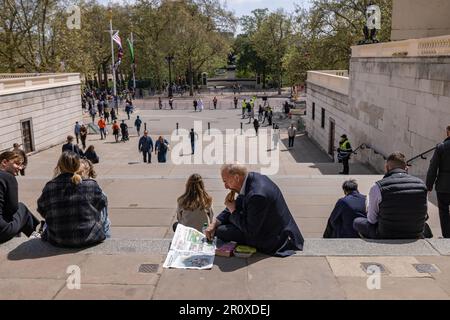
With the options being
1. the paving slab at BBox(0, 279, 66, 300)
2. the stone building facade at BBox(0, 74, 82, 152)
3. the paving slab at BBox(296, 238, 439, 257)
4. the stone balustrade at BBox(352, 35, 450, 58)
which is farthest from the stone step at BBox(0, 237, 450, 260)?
the stone building facade at BBox(0, 74, 82, 152)

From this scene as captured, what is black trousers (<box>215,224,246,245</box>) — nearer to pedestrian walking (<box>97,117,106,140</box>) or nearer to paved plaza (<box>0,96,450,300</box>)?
paved plaza (<box>0,96,450,300</box>)

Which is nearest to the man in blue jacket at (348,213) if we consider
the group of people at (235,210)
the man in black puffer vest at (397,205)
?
the group of people at (235,210)

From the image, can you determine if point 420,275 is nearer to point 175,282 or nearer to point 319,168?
point 175,282

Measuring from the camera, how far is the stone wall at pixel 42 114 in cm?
2072

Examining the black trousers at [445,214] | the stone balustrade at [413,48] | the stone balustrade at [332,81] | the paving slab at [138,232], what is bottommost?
the paving slab at [138,232]

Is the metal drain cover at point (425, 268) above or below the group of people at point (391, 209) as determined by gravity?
below

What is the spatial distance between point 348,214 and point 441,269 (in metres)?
1.63

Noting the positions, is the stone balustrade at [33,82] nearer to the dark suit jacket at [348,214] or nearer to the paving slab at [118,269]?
the paving slab at [118,269]

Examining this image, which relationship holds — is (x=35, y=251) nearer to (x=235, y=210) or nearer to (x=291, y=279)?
(x=235, y=210)

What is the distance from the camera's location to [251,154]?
2189 centimetres

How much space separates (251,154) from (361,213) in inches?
622

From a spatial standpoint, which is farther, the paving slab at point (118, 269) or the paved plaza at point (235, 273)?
the paving slab at point (118, 269)
